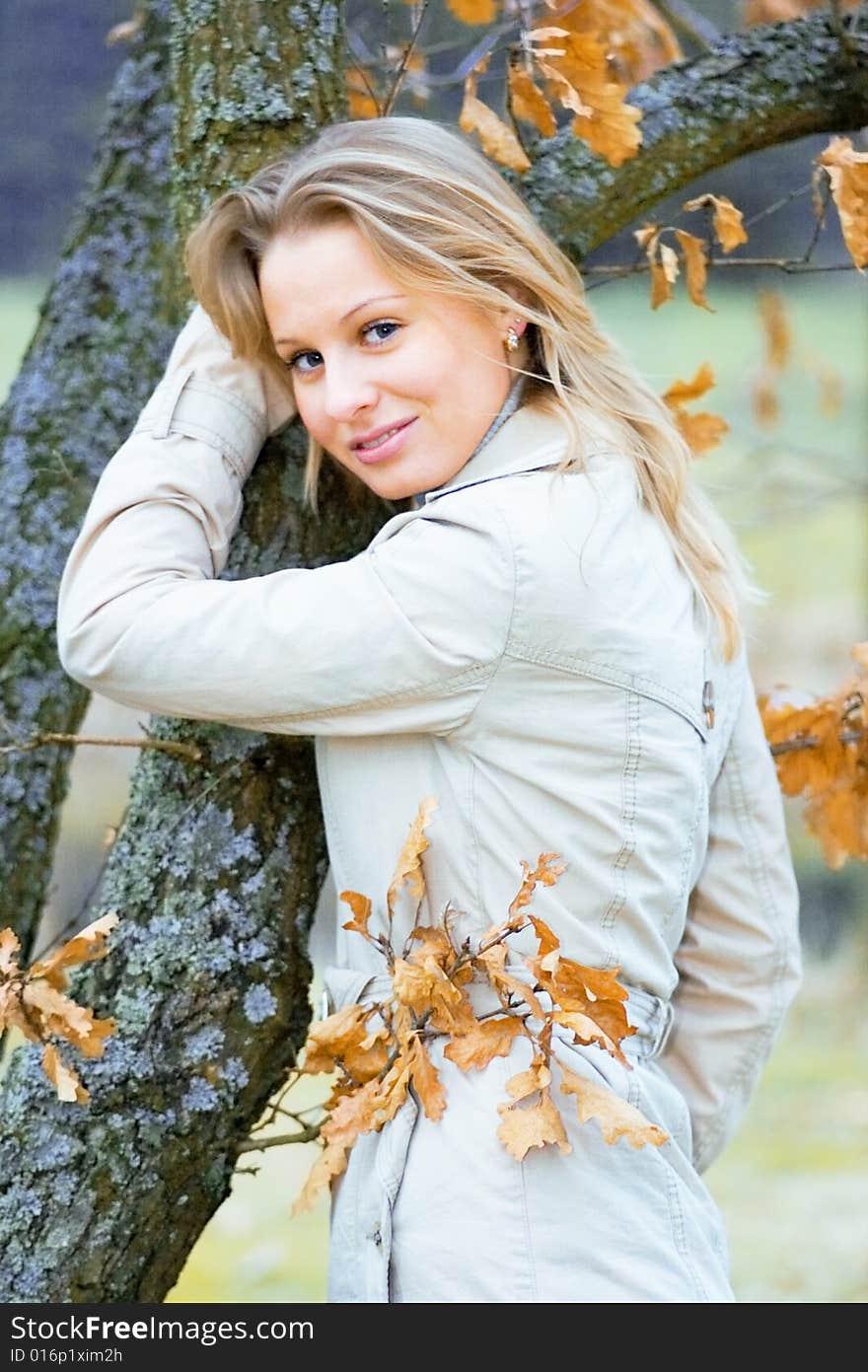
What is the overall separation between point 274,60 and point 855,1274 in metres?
3.98

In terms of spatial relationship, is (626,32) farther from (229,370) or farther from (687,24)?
(229,370)

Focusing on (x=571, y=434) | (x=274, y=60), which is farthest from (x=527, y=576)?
(x=274, y=60)

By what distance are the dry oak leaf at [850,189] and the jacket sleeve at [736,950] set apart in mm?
521

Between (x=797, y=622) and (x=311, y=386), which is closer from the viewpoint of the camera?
(x=311, y=386)

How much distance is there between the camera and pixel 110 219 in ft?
7.50

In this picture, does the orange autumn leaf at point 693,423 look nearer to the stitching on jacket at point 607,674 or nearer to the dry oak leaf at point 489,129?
the dry oak leaf at point 489,129

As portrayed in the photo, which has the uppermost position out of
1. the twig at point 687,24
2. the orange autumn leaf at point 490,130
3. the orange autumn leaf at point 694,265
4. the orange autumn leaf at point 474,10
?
the twig at point 687,24

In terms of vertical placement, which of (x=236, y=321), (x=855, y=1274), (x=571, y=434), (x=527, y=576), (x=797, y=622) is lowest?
(x=855, y=1274)

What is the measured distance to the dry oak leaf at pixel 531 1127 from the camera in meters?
1.34

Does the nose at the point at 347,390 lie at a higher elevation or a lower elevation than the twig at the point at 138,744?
higher

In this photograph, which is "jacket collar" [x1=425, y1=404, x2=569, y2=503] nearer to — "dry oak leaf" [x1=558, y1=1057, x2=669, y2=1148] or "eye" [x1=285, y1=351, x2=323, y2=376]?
"eye" [x1=285, y1=351, x2=323, y2=376]

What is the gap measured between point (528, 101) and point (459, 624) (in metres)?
0.76

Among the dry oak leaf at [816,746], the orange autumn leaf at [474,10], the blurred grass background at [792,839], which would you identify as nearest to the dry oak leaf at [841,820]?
the dry oak leaf at [816,746]

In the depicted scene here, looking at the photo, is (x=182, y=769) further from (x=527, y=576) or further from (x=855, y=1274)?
(x=855, y=1274)
